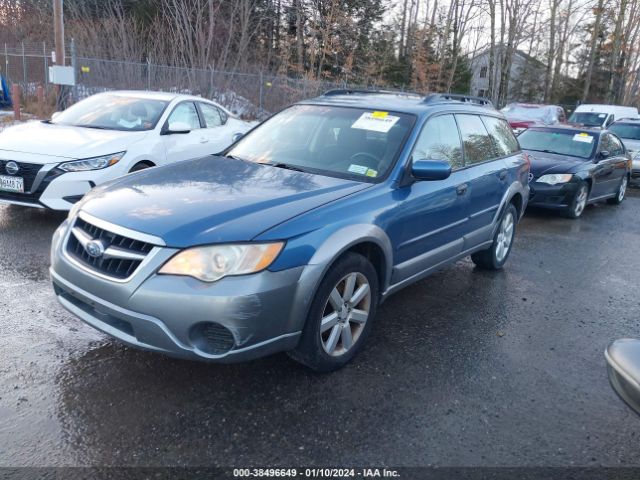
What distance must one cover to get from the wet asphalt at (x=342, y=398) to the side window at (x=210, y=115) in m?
3.94

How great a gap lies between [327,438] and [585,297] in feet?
11.9

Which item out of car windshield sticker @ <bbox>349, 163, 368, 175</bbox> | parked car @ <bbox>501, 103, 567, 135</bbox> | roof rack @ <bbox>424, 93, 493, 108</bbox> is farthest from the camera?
parked car @ <bbox>501, 103, 567, 135</bbox>

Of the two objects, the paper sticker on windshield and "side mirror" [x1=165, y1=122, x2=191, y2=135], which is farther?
the paper sticker on windshield

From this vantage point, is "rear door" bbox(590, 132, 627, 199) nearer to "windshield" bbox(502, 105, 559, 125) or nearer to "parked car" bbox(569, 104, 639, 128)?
"windshield" bbox(502, 105, 559, 125)

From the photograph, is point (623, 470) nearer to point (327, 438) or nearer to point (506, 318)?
point (327, 438)

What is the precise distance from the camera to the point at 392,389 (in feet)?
10.8

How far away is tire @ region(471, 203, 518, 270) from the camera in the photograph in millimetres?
5625

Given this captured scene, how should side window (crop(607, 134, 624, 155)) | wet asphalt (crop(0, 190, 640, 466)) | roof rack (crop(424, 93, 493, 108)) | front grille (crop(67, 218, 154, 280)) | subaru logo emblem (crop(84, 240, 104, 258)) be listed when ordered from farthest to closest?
side window (crop(607, 134, 624, 155))
roof rack (crop(424, 93, 493, 108))
subaru logo emblem (crop(84, 240, 104, 258))
front grille (crop(67, 218, 154, 280))
wet asphalt (crop(0, 190, 640, 466))

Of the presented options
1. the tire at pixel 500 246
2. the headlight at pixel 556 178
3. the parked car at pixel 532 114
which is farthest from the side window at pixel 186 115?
the parked car at pixel 532 114

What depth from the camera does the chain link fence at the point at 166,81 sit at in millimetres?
18125

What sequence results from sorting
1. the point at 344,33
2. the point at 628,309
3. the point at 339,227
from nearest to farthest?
the point at 339,227
the point at 628,309
the point at 344,33

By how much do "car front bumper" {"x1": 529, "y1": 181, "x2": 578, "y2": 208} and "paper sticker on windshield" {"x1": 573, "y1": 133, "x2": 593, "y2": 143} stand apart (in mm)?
1463

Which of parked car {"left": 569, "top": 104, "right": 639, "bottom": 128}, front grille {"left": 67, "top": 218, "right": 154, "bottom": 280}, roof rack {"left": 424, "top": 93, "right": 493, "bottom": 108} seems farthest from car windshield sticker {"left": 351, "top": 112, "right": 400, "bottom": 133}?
parked car {"left": 569, "top": 104, "right": 639, "bottom": 128}

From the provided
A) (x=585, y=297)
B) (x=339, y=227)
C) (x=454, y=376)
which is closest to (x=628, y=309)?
(x=585, y=297)
